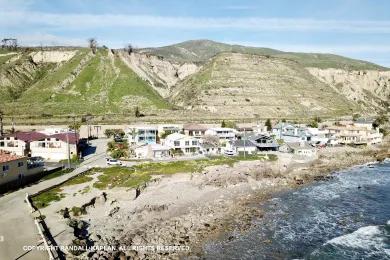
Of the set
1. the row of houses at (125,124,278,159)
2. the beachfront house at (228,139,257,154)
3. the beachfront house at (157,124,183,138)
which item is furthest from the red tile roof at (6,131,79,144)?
the beachfront house at (228,139,257,154)

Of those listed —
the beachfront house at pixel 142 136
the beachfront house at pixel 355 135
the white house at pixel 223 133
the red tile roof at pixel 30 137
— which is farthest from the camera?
the beachfront house at pixel 355 135

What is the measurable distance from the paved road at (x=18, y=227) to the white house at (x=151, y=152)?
24.6 m

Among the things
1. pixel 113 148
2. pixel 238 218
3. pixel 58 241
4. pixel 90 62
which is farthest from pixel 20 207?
pixel 90 62

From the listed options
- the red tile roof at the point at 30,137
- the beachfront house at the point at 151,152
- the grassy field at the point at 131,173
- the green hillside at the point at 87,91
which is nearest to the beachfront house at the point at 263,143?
the grassy field at the point at 131,173

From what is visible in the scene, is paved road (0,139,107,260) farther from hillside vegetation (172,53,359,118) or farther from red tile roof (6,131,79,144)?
hillside vegetation (172,53,359,118)

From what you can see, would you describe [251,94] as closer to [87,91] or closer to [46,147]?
[87,91]

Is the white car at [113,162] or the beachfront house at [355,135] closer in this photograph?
the white car at [113,162]

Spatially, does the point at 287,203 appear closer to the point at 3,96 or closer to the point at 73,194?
the point at 73,194

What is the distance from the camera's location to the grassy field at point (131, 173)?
51.2 metres

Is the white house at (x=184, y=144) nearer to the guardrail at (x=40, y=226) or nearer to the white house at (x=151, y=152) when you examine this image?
the white house at (x=151, y=152)

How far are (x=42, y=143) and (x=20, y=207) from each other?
34529mm

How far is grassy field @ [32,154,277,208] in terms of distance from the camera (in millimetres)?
51166

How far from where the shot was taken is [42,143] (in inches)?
3046

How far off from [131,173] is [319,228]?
99.0 ft
